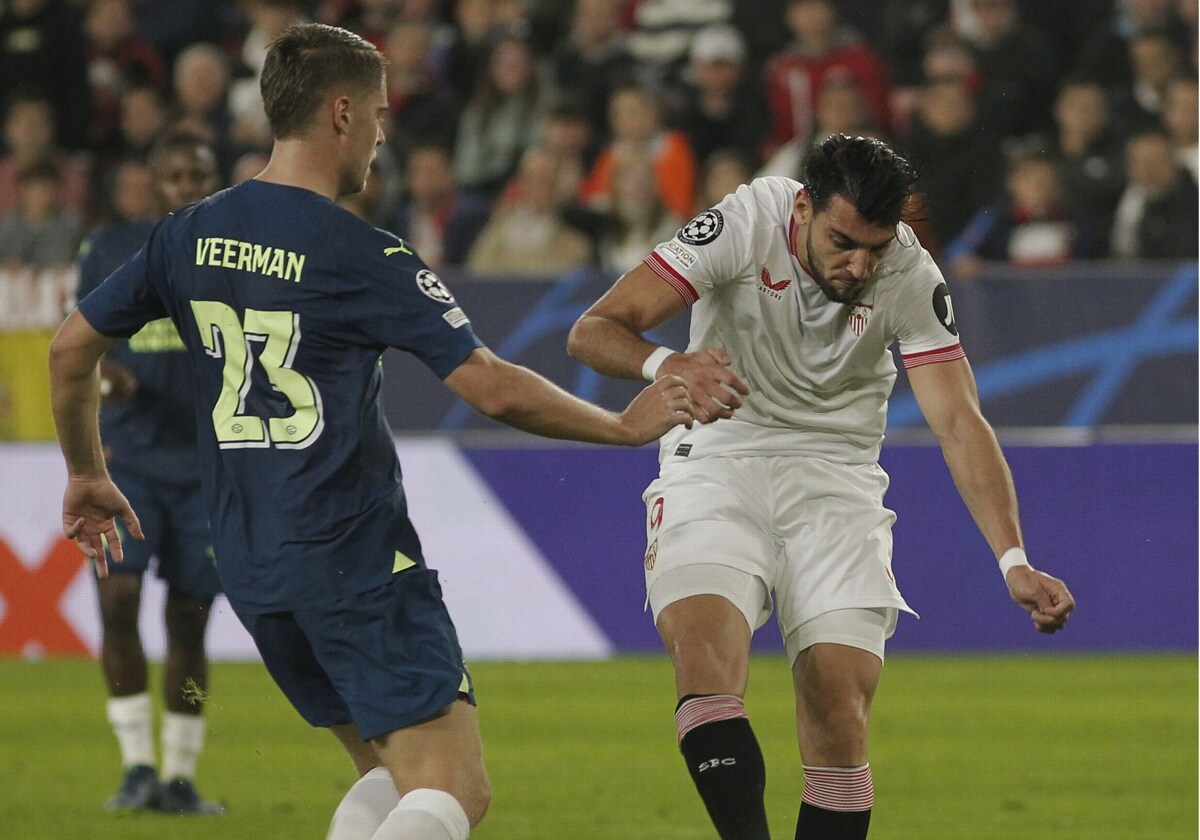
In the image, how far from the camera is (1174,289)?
11133 millimetres

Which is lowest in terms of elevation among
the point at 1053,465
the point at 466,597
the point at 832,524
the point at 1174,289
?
the point at 466,597

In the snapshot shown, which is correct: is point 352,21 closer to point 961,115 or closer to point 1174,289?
point 961,115

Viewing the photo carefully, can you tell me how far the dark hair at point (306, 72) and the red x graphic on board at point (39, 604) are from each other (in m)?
7.21

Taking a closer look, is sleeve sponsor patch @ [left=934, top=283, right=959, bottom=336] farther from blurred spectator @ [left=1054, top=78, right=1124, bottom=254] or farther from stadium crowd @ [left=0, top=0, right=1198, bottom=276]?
blurred spectator @ [left=1054, top=78, right=1124, bottom=254]

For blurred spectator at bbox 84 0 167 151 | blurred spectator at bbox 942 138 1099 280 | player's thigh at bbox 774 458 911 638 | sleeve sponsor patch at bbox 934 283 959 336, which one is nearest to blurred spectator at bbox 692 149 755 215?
blurred spectator at bbox 942 138 1099 280

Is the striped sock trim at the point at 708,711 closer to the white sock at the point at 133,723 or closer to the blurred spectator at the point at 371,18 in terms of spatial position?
the white sock at the point at 133,723

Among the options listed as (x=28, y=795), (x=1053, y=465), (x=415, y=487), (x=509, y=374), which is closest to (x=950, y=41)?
(x=1053, y=465)

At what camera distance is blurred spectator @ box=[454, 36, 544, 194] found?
45.6ft

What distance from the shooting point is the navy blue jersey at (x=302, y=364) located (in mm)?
3945

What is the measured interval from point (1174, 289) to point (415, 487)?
14.8ft

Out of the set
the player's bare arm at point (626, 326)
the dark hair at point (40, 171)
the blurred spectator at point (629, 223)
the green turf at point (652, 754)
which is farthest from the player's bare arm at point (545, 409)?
the dark hair at point (40, 171)

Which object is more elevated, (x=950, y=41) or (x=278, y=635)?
(x=278, y=635)

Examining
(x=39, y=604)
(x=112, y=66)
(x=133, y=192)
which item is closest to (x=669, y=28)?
(x=112, y=66)

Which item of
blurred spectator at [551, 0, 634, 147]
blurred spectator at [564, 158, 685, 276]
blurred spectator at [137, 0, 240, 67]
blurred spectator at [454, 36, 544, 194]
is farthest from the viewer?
blurred spectator at [137, 0, 240, 67]
